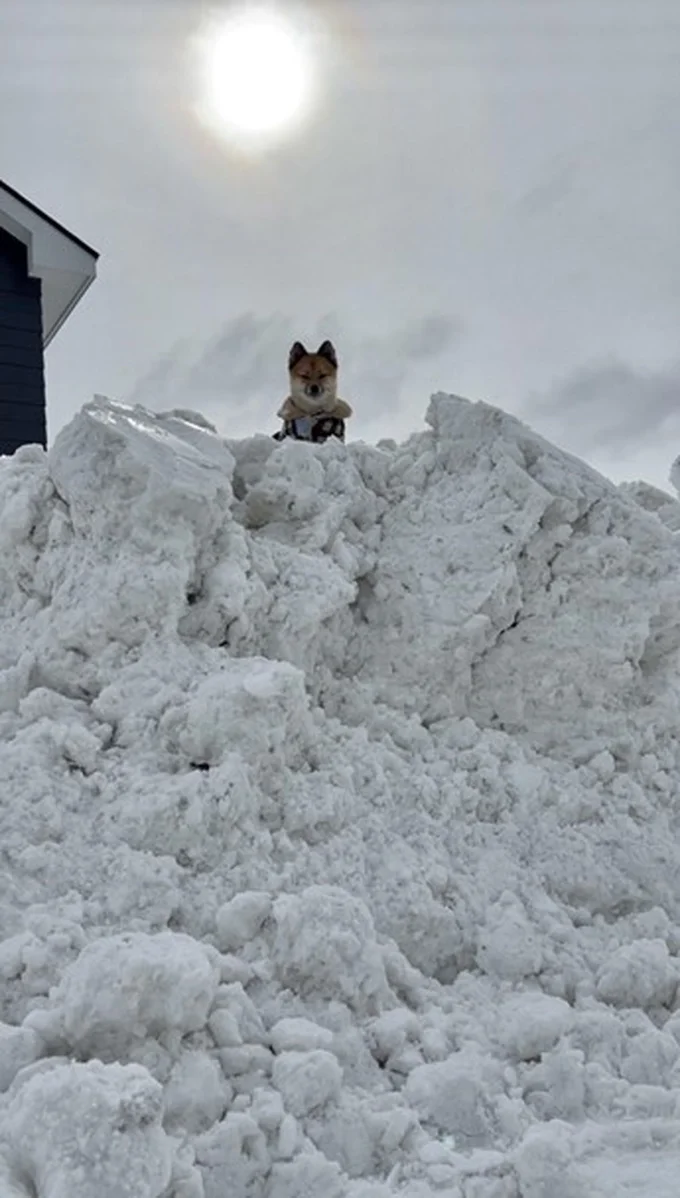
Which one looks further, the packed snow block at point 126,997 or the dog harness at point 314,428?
the dog harness at point 314,428

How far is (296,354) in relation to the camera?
595 cm

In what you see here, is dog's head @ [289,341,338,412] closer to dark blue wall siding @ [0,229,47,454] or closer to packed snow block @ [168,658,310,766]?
packed snow block @ [168,658,310,766]

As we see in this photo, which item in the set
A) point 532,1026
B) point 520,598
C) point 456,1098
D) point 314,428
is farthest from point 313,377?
point 456,1098

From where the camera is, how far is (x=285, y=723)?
2.95 meters

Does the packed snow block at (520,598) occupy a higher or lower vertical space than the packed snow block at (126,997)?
higher

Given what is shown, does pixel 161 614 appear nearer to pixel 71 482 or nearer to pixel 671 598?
pixel 71 482

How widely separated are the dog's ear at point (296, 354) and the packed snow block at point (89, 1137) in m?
4.85

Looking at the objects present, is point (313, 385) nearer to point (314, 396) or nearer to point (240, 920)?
point (314, 396)

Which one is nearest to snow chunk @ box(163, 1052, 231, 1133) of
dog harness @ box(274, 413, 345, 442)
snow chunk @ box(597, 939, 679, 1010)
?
snow chunk @ box(597, 939, 679, 1010)

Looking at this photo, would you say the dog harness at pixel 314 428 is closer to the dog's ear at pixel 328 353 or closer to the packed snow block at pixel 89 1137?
the dog's ear at pixel 328 353

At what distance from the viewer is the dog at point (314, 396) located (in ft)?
19.1

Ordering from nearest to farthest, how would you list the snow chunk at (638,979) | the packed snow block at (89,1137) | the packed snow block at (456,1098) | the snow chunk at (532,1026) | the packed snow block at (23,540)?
the packed snow block at (89,1137) < the packed snow block at (456,1098) < the snow chunk at (532,1026) < the snow chunk at (638,979) < the packed snow block at (23,540)

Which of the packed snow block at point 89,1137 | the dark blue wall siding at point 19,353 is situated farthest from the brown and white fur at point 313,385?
the packed snow block at point 89,1137

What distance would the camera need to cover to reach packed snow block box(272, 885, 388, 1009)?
2330 mm
